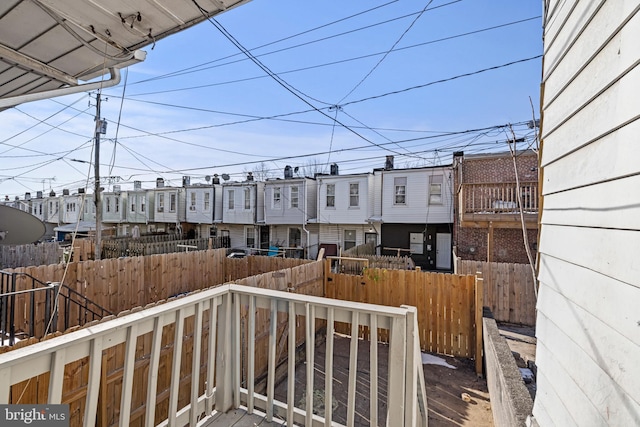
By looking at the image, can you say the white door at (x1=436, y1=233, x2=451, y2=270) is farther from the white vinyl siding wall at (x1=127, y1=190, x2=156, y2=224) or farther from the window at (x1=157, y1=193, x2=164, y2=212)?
the white vinyl siding wall at (x1=127, y1=190, x2=156, y2=224)

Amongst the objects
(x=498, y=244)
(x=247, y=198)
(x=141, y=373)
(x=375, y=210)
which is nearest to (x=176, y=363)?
(x=141, y=373)

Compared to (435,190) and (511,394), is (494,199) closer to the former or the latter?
(435,190)

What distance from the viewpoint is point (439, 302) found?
6.01 m

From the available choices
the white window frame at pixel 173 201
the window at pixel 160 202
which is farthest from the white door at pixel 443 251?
the window at pixel 160 202

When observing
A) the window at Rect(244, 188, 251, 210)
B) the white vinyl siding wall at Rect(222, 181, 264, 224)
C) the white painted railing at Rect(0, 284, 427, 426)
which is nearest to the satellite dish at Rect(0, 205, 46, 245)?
the white painted railing at Rect(0, 284, 427, 426)

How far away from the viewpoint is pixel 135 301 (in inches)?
285

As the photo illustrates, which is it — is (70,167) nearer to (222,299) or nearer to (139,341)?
(139,341)

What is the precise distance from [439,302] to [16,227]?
21.2 ft

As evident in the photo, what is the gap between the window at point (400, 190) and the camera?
14.7m

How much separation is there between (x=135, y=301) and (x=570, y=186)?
27.5 feet

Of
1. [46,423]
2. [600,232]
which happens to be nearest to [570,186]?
[600,232]

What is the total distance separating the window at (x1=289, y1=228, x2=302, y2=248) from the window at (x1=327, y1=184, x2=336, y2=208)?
3092 millimetres

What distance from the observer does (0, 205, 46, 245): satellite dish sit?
2.99 meters

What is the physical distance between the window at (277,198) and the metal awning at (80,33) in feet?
51.1
